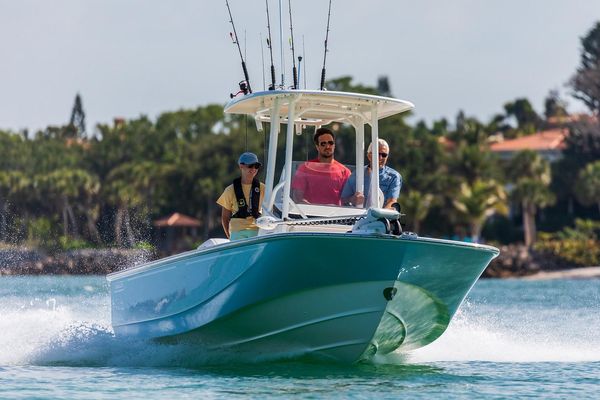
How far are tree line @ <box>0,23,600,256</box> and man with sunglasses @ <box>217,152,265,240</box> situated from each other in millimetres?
45502

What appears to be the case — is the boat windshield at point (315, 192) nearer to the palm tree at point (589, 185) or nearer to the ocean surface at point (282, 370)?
the ocean surface at point (282, 370)

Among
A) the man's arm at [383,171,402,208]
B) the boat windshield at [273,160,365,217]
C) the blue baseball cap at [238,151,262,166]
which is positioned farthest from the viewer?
Result: the man's arm at [383,171,402,208]

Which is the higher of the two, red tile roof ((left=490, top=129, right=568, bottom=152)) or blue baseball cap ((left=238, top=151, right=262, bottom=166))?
red tile roof ((left=490, top=129, right=568, bottom=152))

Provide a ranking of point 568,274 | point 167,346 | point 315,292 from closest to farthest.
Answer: point 315,292
point 167,346
point 568,274

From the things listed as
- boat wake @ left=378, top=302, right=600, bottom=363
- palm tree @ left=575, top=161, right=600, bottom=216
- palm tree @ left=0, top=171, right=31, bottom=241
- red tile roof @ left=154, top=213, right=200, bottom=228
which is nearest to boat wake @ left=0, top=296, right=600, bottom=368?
boat wake @ left=378, top=302, right=600, bottom=363

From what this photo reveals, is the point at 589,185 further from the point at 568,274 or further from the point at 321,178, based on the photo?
the point at 321,178

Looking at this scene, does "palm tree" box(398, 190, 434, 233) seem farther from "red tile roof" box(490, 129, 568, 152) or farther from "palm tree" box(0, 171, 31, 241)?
"palm tree" box(0, 171, 31, 241)

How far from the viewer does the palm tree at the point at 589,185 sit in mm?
63438

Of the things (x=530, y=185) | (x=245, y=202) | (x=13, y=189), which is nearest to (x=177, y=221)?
(x=13, y=189)

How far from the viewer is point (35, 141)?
80750 millimetres

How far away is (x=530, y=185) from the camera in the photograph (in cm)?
6475

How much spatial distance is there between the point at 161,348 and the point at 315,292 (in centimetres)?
224

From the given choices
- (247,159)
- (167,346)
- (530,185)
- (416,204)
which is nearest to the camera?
(247,159)

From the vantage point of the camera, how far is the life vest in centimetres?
1355
